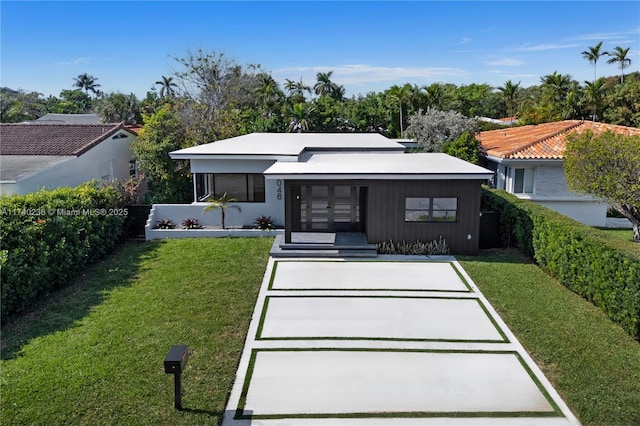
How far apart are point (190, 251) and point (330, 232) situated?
16.6ft

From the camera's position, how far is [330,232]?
59.8ft

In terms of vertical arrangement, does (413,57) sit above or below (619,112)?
above

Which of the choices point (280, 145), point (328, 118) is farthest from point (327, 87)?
point (280, 145)

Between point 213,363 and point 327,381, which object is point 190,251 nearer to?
point 213,363

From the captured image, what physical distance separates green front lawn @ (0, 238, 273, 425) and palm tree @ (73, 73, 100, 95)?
4183 inches

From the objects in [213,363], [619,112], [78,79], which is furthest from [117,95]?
[78,79]

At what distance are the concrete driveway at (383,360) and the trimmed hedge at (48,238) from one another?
5215 mm

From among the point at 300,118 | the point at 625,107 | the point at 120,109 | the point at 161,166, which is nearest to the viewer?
the point at 161,166

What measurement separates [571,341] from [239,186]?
13.3 meters

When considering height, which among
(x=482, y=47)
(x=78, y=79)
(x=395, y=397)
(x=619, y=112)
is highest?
(x=78, y=79)

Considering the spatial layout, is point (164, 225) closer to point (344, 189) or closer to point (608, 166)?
point (344, 189)

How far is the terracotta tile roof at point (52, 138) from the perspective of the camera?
22047 millimetres

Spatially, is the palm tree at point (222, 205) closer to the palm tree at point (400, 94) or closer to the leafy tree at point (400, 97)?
Answer: the leafy tree at point (400, 97)

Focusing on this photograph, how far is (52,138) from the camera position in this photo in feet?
76.3
